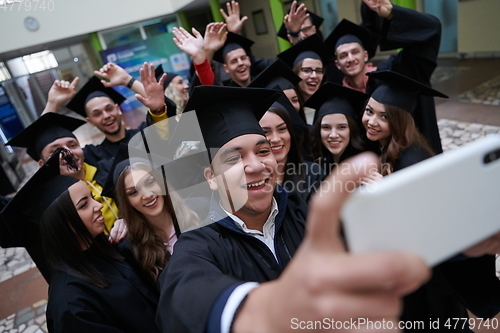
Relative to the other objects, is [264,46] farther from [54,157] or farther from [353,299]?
[353,299]

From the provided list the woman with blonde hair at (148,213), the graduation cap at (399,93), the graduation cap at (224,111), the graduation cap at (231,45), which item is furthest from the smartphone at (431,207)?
the graduation cap at (231,45)

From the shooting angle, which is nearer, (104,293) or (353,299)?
(353,299)

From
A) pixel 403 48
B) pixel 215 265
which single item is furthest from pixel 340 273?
pixel 403 48

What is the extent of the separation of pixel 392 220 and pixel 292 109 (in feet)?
7.67

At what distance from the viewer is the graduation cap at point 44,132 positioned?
279cm

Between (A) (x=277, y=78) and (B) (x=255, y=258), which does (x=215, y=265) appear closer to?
(B) (x=255, y=258)

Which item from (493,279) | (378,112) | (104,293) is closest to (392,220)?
(493,279)

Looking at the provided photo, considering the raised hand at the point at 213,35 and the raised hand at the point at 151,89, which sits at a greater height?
the raised hand at the point at 213,35

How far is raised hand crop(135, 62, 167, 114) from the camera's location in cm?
247

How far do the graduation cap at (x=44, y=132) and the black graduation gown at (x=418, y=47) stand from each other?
2988 mm

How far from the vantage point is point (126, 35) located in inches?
458

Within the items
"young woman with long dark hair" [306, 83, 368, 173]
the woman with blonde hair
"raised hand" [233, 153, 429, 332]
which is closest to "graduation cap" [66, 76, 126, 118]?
the woman with blonde hair

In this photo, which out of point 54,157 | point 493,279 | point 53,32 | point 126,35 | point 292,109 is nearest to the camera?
point 493,279

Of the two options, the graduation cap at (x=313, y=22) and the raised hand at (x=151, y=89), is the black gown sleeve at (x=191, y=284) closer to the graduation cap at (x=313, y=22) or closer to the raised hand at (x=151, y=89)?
the raised hand at (x=151, y=89)
